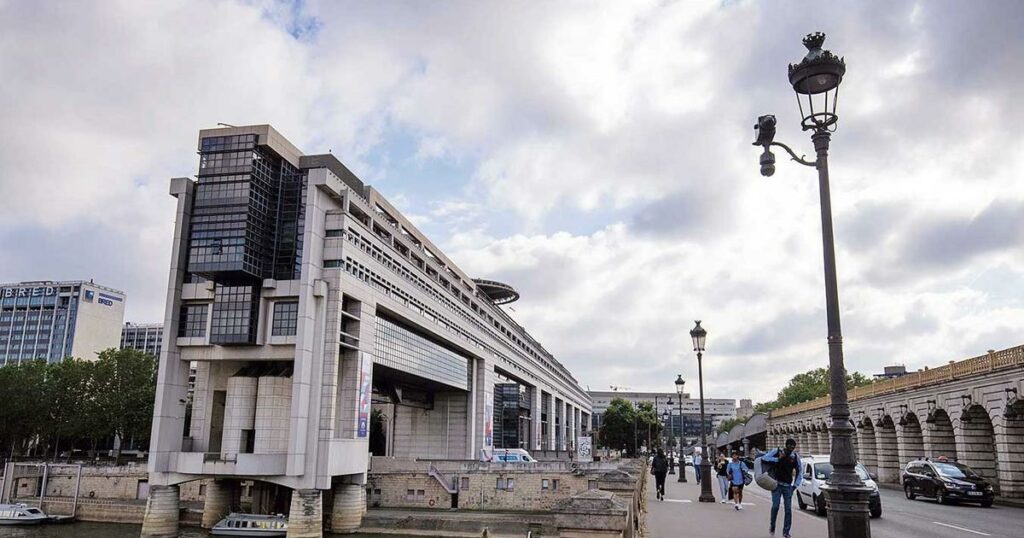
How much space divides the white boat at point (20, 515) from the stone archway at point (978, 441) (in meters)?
57.3

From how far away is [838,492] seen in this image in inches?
328

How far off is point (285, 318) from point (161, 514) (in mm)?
12986

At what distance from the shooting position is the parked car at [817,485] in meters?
21.2

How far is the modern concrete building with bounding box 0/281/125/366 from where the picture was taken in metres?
148

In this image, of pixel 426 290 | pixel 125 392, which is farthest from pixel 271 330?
pixel 125 392

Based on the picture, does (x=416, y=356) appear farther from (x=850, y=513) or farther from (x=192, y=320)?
(x=850, y=513)

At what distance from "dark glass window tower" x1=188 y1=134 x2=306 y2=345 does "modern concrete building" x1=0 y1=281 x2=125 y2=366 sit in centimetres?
12674

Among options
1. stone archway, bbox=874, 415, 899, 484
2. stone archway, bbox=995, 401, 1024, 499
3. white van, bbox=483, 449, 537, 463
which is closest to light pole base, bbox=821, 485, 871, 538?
stone archway, bbox=995, 401, 1024, 499

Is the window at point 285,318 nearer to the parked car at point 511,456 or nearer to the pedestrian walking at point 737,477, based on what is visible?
the parked car at point 511,456

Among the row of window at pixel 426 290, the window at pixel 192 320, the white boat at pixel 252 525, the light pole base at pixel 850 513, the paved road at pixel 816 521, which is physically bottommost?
the white boat at pixel 252 525

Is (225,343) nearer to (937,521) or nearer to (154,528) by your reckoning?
(154,528)

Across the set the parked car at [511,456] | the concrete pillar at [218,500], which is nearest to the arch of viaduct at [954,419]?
the parked car at [511,456]

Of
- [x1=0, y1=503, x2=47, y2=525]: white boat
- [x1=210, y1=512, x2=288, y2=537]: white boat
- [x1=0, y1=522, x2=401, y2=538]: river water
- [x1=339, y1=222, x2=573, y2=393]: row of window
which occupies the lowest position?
[x1=0, y1=522, x2=401, y2=538]: river water

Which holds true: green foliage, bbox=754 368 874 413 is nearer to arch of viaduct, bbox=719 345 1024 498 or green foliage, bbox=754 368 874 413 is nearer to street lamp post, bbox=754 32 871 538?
arch of viaduct, bbox=719 345 1024 498
